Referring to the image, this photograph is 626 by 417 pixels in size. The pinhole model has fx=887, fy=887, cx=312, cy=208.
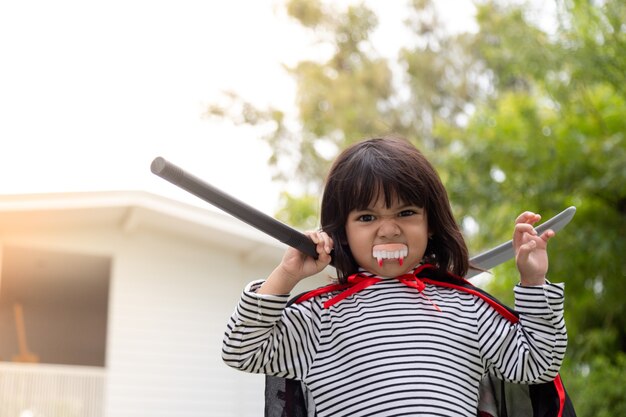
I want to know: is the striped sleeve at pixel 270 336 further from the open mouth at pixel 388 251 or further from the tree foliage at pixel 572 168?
the tree foliage at pixel 572 168

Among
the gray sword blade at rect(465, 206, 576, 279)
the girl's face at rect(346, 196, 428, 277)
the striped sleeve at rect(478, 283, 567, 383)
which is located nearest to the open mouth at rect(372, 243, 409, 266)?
the girl's face at rect(346, 196, 428, 277)

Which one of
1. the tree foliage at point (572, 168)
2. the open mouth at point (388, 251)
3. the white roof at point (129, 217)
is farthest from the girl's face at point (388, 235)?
the white roof at point (129, 217)

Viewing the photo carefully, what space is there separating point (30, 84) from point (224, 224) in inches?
484

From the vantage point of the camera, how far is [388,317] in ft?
6.82

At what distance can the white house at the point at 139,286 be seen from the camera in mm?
8812

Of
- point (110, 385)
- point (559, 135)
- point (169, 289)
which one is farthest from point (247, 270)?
point (559, 135)

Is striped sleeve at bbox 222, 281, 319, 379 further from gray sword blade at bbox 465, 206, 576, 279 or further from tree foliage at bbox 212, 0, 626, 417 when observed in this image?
tree foliage at bbox 212, 0, 626, 417

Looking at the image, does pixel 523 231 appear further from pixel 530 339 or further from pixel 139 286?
pixel 139 286

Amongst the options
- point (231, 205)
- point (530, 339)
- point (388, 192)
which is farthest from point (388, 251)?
point (231, 205)

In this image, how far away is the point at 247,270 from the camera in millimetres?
10133

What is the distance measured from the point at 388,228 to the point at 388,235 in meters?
0.02

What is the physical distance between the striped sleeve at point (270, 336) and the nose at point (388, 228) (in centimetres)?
25

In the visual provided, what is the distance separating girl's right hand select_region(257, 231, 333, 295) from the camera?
1.98 metres

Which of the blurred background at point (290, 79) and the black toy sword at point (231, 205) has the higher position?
the blurred background at point (290, 79)
